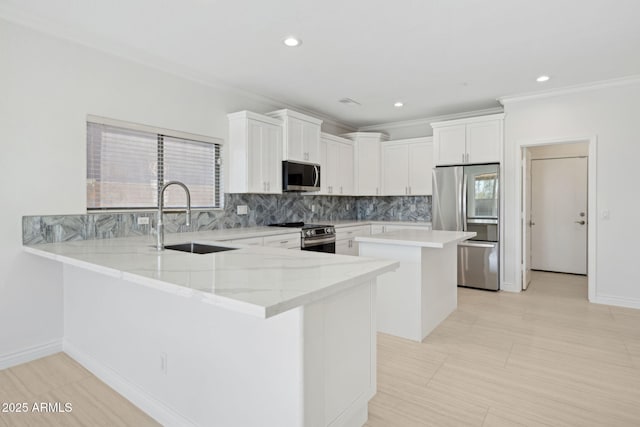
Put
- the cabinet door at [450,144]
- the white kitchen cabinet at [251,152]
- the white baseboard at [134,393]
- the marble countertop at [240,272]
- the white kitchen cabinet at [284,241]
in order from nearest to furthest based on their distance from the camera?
the marble countertop at [240,272]
the white baseboard at [134,393]
the white kitchen cabinet at [284,241]
the white kitchen cabinet at [251,152]
the cabinet door at [450,144]

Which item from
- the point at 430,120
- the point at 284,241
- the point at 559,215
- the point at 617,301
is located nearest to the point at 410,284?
the point at 284,241

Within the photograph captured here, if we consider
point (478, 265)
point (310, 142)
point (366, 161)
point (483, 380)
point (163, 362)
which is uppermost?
point (310, 142)

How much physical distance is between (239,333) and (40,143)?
93.2 inches

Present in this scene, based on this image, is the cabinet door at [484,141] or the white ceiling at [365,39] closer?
the white ceiling at [365,39]

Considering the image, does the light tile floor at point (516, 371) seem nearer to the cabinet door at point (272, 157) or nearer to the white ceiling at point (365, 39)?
the cabinet door at point (272, 157)

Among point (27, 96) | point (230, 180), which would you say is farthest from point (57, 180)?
point (230, 180)

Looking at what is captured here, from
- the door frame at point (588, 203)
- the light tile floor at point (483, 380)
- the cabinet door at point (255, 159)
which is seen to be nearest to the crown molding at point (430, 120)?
the door frame at point (588, 203)

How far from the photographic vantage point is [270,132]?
4.37 metres

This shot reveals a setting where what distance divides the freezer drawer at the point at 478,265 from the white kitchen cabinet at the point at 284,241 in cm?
238

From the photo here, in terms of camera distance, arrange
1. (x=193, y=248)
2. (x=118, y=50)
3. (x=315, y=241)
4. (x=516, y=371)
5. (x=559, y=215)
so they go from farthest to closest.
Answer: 1. (x=559, y=215)
2. (x=315, y=241)
3. (x=118, y=50)
4. (x=193, y=248)
5. (x=516, y=371)

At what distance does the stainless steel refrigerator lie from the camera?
4707 millimetres

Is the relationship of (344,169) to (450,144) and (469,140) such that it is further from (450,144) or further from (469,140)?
(469,140)

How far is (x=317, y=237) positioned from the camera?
180 inches

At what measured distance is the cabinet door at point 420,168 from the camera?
5613 mm
